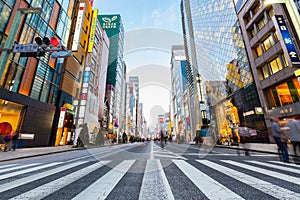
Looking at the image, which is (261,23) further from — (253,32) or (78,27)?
(78,27)

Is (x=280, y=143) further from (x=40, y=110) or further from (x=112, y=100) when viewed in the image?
(x=112, y=100)

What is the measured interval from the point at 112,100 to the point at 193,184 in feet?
181

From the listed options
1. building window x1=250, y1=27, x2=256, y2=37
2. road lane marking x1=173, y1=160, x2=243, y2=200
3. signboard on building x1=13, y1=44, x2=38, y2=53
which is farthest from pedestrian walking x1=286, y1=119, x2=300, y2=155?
building window x1=250, y1=27, x2=256, y2=37

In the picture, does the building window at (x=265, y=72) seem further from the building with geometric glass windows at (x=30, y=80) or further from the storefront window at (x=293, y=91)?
the building with geometric glass windows at (x=30, y=80)

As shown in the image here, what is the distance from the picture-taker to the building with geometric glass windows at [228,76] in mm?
21562

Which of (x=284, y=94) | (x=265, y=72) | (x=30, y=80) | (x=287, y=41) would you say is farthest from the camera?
(x=265, y=72)

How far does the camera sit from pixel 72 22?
27656 mm

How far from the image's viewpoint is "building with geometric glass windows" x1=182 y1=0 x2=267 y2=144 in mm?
21562

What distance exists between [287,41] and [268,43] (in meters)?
5.57

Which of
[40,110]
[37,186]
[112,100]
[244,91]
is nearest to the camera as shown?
[37,186]

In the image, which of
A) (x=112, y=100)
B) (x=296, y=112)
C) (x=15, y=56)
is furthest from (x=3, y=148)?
(x=112, y=100)

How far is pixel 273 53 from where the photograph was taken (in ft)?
55.9

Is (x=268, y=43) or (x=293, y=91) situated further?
(x=268, y=43)

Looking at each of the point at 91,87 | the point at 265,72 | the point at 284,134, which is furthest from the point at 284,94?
the point at 91,87
